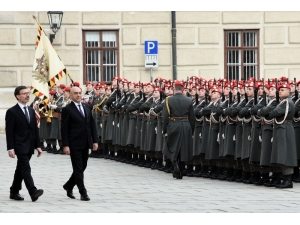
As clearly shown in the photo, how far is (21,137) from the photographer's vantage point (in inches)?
589

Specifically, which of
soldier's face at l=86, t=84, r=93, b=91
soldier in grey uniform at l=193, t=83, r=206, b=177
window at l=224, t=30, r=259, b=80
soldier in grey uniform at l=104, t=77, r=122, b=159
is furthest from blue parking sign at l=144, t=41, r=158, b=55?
soldier in grey uniform at l=193, t=83, r=206, b=177

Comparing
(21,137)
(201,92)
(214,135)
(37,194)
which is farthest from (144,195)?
(201,92)

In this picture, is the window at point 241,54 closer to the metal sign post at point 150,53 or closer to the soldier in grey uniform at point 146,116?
the metal sign post at point 150,53

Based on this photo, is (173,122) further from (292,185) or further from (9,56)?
(9,56)

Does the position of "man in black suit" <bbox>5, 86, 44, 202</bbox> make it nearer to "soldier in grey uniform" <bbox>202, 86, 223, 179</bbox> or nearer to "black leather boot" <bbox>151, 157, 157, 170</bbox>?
"soldier in grey uniform" <bbox>202, 86, 223, 179</bbox>

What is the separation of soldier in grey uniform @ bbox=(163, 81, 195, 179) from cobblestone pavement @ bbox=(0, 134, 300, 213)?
1.30 feet

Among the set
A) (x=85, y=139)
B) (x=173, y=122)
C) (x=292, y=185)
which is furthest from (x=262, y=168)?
(x=85, y=139)

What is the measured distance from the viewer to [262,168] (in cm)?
1714

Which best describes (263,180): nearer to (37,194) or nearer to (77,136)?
(77,136)

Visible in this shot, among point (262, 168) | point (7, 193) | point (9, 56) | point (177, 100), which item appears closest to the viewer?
point (7, 193)

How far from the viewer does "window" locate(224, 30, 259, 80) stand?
31141mm

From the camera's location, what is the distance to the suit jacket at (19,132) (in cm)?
1493
